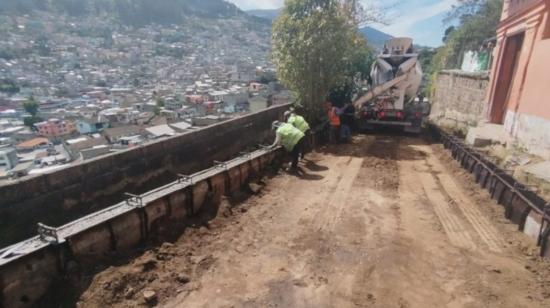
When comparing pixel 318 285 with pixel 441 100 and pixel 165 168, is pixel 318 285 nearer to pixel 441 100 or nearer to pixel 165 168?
pixel 165 168

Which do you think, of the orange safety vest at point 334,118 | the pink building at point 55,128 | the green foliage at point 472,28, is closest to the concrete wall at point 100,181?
the orange safety vest at point 334,118

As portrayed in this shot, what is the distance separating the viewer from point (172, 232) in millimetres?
4312

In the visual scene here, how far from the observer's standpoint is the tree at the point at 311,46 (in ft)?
33.2

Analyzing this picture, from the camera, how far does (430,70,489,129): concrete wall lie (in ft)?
42.2

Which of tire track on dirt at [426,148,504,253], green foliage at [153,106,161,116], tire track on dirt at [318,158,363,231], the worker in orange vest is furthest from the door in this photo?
green foliage at [153,106,161,116]

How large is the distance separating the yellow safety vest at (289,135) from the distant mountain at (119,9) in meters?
175

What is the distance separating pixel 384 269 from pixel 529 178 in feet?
16.0

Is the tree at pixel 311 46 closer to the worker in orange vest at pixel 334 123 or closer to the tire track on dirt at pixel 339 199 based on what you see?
the worker in orange vest at pixel 334 123

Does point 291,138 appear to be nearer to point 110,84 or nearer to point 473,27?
point 473,27

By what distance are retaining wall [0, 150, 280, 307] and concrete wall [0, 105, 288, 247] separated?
3.16 ft

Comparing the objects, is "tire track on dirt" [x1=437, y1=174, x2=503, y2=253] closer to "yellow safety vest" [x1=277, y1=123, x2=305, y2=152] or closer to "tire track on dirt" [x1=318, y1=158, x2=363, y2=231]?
"tire track on dirt" [x1=318, y1=158, x2=363, y2=231]

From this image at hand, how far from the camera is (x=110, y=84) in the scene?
89.4 m

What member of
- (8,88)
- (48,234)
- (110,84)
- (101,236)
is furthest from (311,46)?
(110,84)

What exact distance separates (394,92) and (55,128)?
4102 cm
